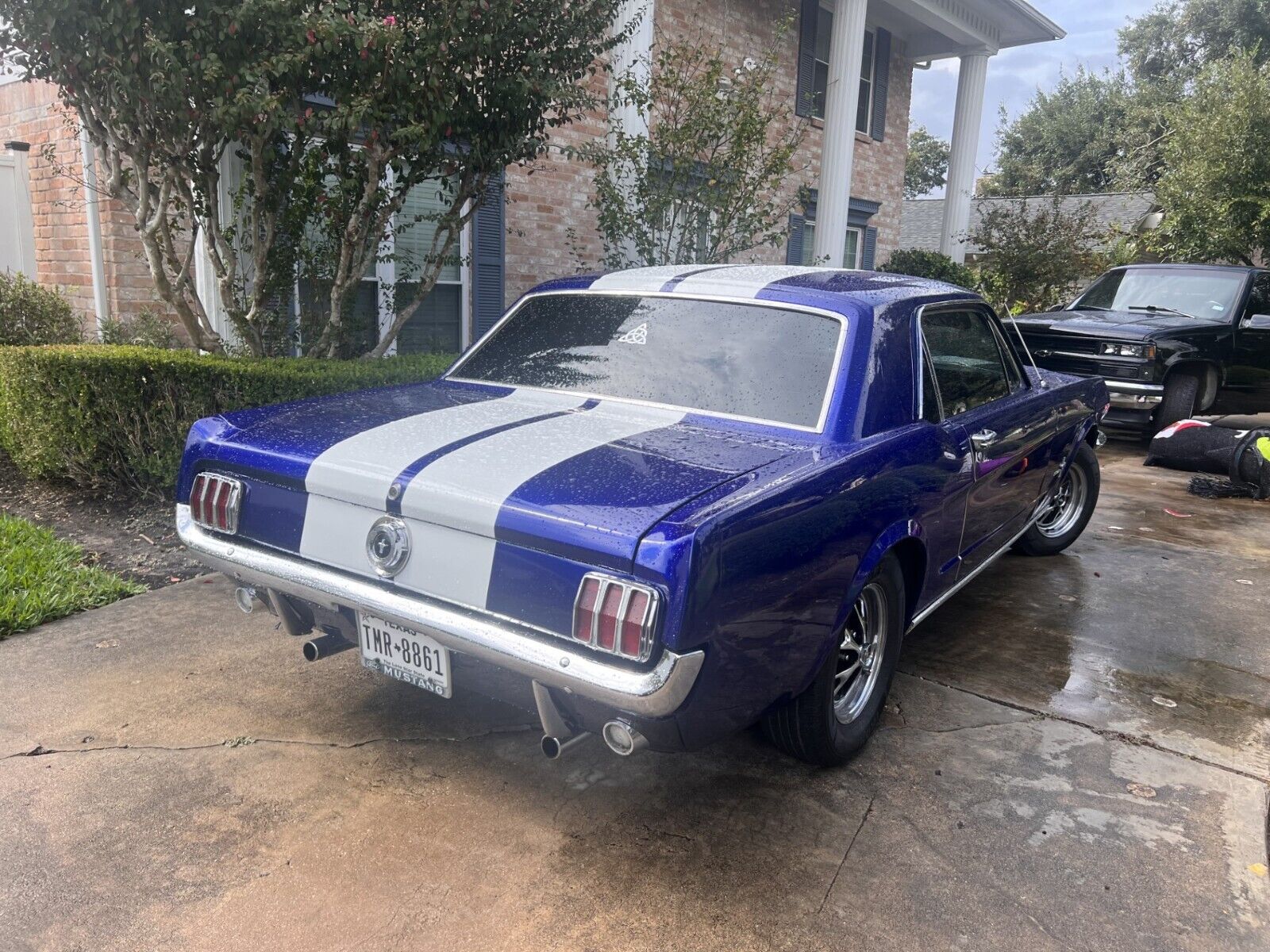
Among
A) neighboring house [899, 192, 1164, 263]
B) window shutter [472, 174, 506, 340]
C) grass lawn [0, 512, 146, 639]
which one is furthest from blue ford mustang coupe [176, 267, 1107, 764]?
neighboring house [899, 192, 1164, 263]

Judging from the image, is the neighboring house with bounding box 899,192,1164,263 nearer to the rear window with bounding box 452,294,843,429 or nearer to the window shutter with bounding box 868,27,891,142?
the window shutter with bounding box 868,27,891,142

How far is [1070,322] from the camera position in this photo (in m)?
9.43

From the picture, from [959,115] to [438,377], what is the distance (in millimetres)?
13955

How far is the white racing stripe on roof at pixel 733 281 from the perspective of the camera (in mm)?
3574

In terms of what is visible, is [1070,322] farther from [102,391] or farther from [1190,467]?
[102,391]

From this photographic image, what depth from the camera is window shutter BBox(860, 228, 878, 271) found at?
15445mm

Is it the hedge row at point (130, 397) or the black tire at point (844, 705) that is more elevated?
the hedge row at point (130, 397)

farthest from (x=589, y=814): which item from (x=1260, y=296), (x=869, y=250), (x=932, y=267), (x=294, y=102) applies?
(x=869, y=250)

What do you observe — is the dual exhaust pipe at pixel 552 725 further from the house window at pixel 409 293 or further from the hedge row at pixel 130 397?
the house window at pixel 409 293

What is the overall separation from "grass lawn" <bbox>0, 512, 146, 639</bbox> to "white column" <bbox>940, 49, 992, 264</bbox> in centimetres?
1368

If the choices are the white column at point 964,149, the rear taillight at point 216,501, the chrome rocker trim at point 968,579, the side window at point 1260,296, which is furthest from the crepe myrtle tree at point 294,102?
the white column at point 964,149

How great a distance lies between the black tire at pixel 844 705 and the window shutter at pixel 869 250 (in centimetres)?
1290

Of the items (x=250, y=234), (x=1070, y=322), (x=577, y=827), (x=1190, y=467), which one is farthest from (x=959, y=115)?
(x=577, y=827)

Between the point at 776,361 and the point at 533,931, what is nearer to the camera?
the point at 533,931
